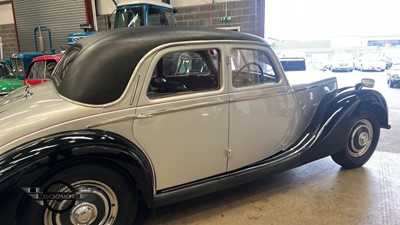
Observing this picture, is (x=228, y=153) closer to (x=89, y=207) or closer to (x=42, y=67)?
(x=89, y=207)

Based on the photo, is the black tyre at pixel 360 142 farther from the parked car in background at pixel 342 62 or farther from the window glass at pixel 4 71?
the parked car in background at pixel 342 62

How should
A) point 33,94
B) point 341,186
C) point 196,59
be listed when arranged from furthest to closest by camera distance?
point 341,186
point 196,59
point 33,94

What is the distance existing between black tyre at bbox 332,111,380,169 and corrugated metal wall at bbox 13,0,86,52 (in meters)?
8.22

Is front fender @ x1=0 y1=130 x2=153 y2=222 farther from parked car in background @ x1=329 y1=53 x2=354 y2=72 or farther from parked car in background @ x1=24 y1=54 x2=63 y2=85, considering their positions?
parked car in background @ x1=329 y1=53 x2=354 y2=72

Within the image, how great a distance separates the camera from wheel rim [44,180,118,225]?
1.92 m

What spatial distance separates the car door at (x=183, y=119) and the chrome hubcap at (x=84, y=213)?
1.53 feet

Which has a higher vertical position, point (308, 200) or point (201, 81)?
point (201, 81)

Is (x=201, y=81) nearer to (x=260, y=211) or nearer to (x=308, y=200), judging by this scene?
(x=260, y=211)

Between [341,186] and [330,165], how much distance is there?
571 mm

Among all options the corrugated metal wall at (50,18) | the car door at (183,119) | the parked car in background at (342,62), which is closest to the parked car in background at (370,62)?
the parked car in background at (342,62)

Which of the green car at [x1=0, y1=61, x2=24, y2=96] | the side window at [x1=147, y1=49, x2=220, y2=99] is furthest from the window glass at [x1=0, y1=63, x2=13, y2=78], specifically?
the side window at [x1=147, y1=49, x2=220, y2=99]

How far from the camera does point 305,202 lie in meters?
2.75

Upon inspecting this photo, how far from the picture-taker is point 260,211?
8.58ft

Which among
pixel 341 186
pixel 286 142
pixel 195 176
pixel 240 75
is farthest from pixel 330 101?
pixel 195 176
